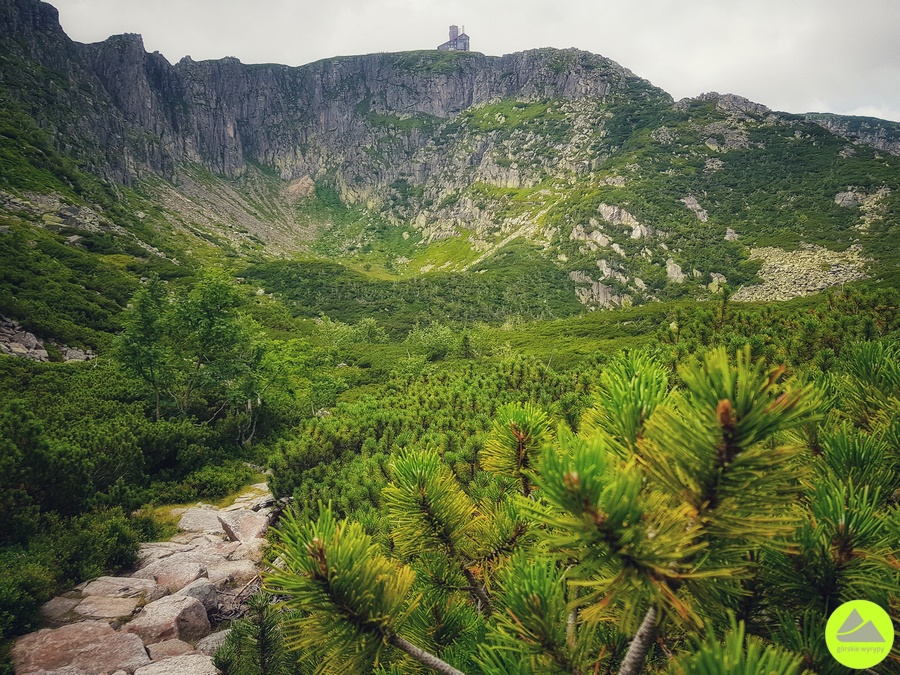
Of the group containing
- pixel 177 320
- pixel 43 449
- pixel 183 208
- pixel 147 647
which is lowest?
pixel 147 647

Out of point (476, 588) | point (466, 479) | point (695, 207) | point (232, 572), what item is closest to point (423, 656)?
point (476, 588)

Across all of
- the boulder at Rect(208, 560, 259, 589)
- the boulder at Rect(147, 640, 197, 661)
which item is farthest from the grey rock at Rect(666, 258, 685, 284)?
the boulder at Rect(147, 640, 197, 661)

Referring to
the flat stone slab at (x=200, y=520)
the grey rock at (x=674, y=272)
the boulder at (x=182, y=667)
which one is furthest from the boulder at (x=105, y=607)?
the grey rock at (x=674, y=272)

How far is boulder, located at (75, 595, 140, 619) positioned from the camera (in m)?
6.77

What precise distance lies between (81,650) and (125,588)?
177 cm

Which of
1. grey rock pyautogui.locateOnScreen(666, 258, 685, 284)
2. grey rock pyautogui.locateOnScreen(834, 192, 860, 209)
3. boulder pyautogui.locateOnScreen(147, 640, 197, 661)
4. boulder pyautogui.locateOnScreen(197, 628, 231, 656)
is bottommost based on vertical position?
boulder pyautogui.locateOnScreen(197, 628, 231, 656)

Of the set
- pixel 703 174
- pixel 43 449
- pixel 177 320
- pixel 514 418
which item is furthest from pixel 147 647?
pixel 703 174

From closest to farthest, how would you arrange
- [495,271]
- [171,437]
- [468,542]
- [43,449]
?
1. [468,542]
2. [43,449]
3. [171,437]
4. [495,271]

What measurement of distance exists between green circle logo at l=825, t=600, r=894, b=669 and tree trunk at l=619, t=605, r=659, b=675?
0.43 m

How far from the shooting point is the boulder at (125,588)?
7.40 m

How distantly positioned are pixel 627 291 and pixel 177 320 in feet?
431

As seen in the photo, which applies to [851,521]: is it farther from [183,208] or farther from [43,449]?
[183,208]

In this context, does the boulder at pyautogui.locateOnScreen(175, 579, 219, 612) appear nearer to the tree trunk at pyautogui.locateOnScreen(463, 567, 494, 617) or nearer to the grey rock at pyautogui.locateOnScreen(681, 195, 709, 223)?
the tree trunk at pyautogui.locateOnScreen(463, 567, 494, 617)

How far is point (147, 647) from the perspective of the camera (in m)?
6.31
